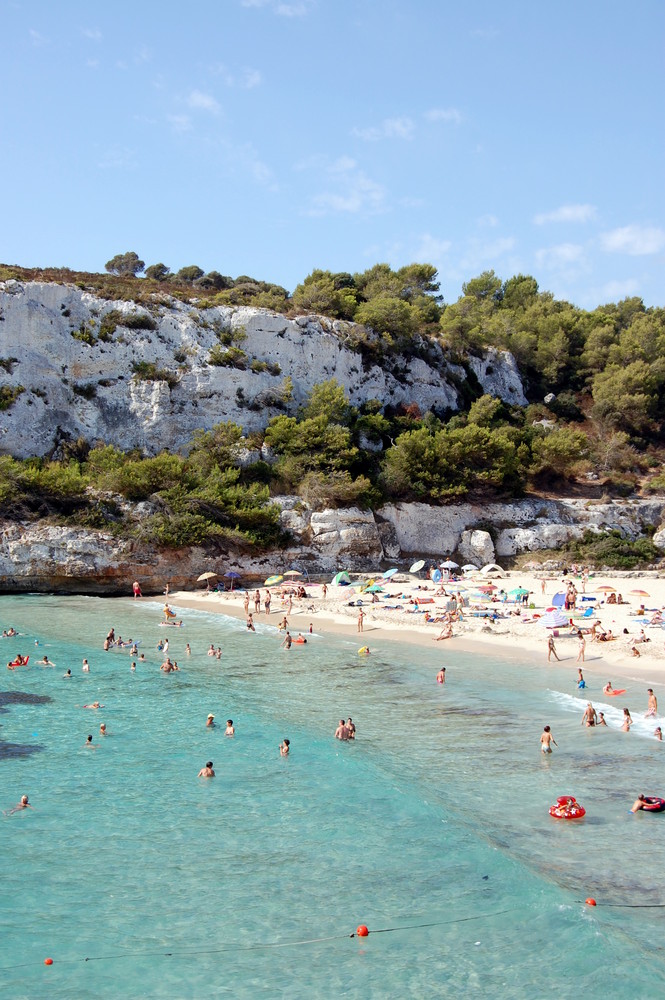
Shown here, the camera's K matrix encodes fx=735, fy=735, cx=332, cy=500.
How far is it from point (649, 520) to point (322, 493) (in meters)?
20.8

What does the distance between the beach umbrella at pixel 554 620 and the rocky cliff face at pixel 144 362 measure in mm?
25159

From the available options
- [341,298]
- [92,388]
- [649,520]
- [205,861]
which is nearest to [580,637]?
[205,861]

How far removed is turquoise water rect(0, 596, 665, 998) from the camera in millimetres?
8695

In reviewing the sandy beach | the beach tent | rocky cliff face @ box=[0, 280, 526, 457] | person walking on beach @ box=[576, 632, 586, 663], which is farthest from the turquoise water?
rocky cliff face @ box=[0, 280, 526, 457]

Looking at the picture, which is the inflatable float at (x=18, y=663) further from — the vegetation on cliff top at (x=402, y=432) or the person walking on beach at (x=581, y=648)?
the person walking on beach at (x=581, y=648)

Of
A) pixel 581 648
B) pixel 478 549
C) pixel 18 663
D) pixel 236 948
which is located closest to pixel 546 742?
pixel 236 948

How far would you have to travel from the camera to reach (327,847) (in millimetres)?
11477

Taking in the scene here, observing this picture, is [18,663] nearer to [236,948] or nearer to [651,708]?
[236,948]

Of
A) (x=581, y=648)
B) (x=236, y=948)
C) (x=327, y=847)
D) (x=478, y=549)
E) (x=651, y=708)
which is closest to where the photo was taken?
(x=236, y=948)

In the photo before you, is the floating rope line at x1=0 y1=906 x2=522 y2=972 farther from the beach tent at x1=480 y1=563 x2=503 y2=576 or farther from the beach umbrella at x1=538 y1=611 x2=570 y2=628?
the beach tent at x1=480 y1=563 x2=503 y2=576

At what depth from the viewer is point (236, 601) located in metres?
34.2

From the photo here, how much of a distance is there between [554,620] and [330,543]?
51.9 ft

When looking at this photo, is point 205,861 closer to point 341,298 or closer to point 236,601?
point 236,601

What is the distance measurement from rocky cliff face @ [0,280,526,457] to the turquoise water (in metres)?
25.4
